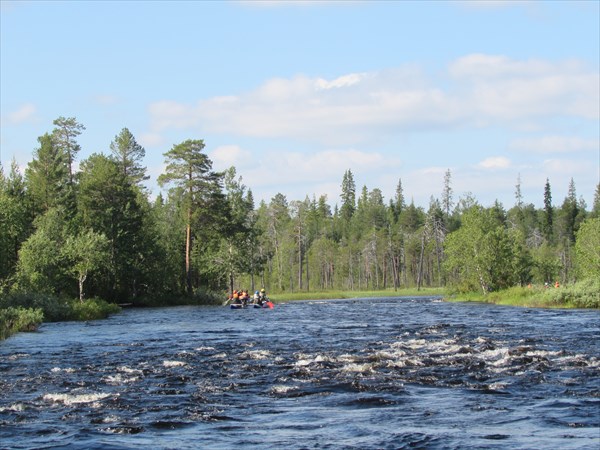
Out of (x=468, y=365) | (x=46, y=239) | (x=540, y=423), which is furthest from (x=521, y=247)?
(x=540, y=423)

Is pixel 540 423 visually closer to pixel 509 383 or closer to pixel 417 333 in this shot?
pixel 509 383

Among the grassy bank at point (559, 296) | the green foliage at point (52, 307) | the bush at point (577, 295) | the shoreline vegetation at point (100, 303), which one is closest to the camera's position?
the shoreline vegetation at point (100, 303)

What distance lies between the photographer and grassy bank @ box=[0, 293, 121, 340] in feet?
122

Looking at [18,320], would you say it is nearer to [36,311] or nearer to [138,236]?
[36,311]

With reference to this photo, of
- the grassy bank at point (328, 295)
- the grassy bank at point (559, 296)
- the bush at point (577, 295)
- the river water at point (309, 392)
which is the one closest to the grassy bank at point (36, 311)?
the river water at point (309, 392)

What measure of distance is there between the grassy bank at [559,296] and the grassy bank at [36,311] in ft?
106

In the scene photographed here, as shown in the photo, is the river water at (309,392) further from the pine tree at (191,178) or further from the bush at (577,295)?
the pine tree at (191,178)

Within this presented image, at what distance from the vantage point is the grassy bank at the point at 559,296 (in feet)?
171

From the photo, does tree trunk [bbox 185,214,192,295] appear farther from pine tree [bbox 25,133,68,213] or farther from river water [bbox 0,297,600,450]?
river water [bbox 0,297,600,450]

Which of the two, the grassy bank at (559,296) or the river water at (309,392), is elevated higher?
the grassy bank at (559,296)

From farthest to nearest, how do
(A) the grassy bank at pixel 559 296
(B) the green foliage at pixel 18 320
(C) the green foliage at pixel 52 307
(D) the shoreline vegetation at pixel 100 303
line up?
(A) the grassy bank at pixel 559 296 < (C) the green foliage at pixel 52 307 < (D) the shoreline vegetation at pixel 100 303 < (B) the green foliage at pixel 18 320

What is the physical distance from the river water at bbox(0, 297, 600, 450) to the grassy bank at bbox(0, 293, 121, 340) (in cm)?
565

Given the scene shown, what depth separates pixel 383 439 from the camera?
13.1 meters

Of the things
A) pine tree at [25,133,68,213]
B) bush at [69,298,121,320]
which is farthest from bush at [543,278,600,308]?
pine tree at [25,133,68,213]
